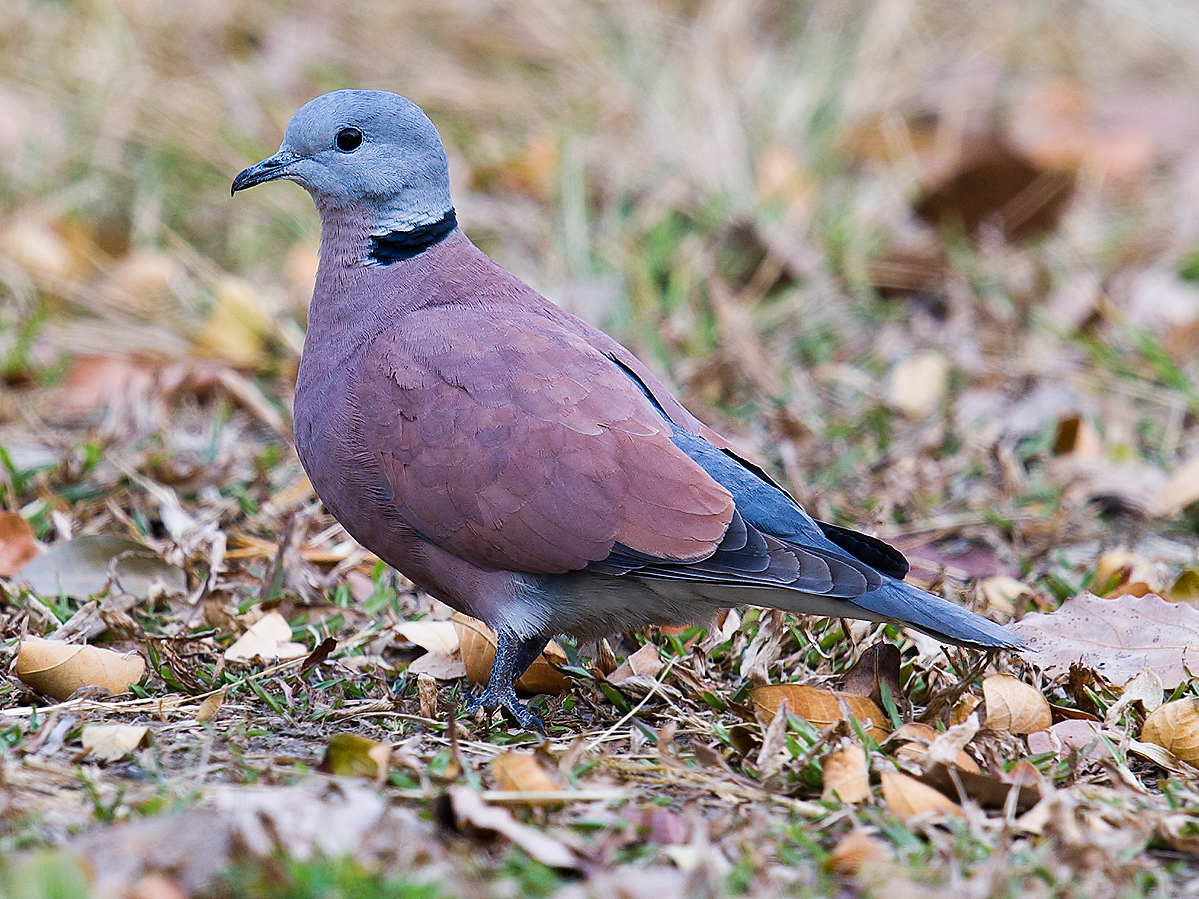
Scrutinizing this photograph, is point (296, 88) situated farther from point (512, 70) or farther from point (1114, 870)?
point (1114, 870)

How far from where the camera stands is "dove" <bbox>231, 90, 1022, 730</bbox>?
2963 mm

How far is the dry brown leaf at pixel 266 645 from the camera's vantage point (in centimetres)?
330

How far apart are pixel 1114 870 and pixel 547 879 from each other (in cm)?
92

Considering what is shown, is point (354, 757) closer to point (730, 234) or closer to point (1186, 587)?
point (1186, 587)

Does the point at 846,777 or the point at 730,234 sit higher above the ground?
the point at 730,234

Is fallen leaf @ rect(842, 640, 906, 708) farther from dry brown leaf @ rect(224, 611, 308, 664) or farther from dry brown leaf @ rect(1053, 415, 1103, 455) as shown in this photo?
dry brown leaf @ rect(1053, 415, 1103, 455)

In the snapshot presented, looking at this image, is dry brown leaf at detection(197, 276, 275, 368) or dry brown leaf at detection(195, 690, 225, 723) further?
dry brown leaf at detection(197, 276, 275, 368)

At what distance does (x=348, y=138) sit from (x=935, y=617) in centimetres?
179

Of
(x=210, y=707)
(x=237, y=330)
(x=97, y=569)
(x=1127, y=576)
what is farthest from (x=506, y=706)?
(x=237, y=330)

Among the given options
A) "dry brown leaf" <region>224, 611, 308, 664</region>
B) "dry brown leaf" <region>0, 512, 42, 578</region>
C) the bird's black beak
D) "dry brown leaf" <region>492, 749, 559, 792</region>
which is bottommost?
"dry brown leaf" <region>224, 611, 308, 664</region>

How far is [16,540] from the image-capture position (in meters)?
3.74

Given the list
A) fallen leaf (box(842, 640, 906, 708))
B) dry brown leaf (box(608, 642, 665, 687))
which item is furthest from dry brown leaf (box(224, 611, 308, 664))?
fallen leaf (box(842, 640, 906, 708))

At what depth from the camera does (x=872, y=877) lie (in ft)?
7.43

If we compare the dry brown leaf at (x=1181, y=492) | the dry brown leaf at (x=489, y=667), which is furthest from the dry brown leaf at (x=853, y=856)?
the dry brown leaf at (x=1181, y=492)
